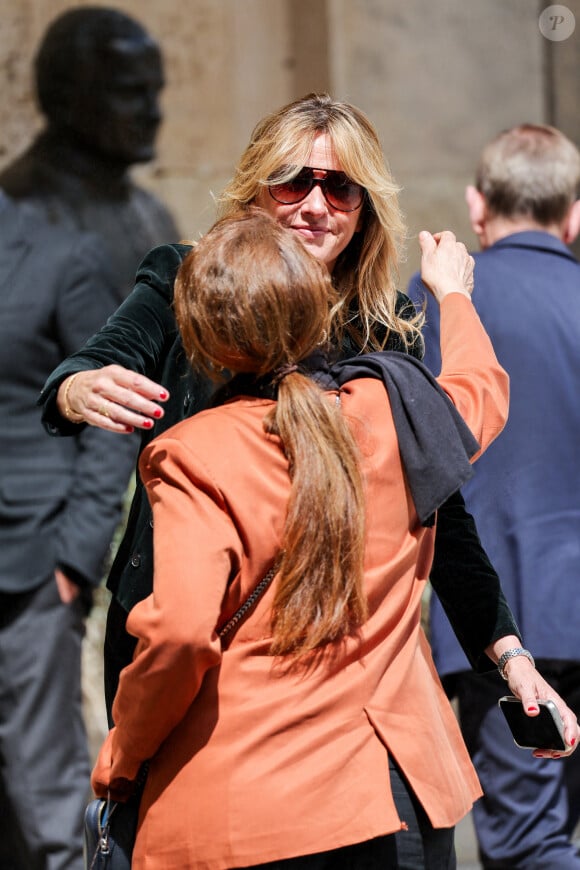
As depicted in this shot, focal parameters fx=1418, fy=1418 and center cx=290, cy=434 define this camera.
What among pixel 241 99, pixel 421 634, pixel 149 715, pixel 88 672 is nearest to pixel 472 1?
pixel 241 99

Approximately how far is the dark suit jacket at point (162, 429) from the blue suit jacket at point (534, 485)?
41.9 inches

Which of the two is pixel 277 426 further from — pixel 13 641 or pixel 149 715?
pixel 13 641

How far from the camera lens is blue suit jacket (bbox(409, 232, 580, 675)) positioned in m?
3.56

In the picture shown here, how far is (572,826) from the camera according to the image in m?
3.73

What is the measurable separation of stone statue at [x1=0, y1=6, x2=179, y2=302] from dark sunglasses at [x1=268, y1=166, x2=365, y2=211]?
2244 mm

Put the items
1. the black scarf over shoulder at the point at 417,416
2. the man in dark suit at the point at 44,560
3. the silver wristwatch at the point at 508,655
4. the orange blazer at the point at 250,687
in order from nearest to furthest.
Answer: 1. the orange blazer at the point at 250,687
2. the black scarf over shoulder at the point at 417,416
3. the silver wristwatch at the point at 508,655
4. the man in dark suit at the point at 44,560

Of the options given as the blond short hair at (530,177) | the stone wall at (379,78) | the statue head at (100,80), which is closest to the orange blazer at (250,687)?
the blond short hair at (530,177)

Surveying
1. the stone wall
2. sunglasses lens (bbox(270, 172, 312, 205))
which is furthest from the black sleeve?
the stone wall

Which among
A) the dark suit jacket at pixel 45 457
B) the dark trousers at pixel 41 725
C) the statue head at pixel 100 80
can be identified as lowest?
the dark trousers at pixel 41 725

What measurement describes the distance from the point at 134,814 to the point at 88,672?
274 cm

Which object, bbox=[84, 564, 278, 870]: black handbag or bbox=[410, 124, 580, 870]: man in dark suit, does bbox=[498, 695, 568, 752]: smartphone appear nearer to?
bbox=[84, 564, 278, 870]: black handbag

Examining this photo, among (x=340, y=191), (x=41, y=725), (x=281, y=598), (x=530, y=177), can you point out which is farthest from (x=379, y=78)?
(x=281, y=598)

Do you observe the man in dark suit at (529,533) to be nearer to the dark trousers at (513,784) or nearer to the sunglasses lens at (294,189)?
the dark trousers at (513,784)

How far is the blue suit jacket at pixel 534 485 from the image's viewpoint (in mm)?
3557
